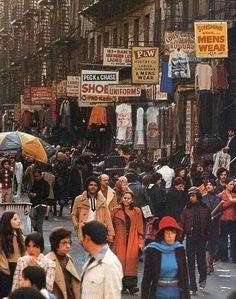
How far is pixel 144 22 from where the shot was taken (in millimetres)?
36375

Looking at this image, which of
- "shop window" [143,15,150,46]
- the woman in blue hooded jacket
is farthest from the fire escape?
the woman in blue hooded jacket

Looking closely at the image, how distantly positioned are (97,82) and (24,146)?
24.5 ft

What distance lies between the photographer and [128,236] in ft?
42.7

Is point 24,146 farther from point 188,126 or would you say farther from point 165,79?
point 188,126

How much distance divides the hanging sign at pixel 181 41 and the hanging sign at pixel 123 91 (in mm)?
3962

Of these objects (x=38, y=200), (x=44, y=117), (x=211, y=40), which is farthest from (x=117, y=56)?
(x=44, y=117)

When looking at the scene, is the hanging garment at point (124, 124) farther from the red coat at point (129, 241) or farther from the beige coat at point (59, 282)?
the beige coat at point (59, 282)

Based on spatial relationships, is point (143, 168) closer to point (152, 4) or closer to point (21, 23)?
point (152, 4)

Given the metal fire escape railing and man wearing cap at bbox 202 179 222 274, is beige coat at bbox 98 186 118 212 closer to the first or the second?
man wearing cap at bbox 202 179 222 274

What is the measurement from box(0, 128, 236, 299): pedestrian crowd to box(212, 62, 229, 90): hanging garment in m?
2.43

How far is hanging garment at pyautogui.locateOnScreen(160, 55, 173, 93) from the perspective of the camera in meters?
24.9

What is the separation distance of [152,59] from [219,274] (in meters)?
11.4

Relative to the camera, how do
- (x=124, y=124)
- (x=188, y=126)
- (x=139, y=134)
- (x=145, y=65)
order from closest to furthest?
(x=145, y=65) < (x=188, y=126) < (x=139, y=134) < (x=124, y=124)

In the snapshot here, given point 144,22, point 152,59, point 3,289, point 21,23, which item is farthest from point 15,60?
point 3,289
